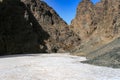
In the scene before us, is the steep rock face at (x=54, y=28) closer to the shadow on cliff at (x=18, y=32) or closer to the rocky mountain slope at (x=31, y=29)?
the rocky mountain slope at (x=31, y=29)

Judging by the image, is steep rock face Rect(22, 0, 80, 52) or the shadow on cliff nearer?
the shadow on cliff

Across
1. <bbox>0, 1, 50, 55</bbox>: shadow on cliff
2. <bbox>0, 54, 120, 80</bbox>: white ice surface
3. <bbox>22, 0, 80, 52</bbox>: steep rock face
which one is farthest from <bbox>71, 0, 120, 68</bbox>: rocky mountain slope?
<bbox>0, 1, 50, 55</bbox>: shadow on cliff

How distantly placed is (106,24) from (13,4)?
27.1 m

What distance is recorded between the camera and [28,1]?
2520 inches

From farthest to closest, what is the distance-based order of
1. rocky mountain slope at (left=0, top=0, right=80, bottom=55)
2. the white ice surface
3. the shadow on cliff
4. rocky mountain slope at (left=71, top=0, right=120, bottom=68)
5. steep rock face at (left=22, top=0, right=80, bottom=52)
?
steep rock face at (left=22, top=0, right=80, bottom=52), rocky mountain slope at (left=0, top=0, right=80, bottom=55), the shadow on cliff, rocky mountain slope at (left=71, top=0, right=120, bottom=68), the white ice surface

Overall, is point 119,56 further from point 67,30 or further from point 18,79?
point 67,30

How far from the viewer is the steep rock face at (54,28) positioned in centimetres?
6191

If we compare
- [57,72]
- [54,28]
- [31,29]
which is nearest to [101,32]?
[31,29]

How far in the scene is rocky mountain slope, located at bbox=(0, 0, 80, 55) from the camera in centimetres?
4884

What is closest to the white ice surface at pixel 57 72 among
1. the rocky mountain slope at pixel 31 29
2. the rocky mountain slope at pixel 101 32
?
the rocky mountain slope at pixel 101 32

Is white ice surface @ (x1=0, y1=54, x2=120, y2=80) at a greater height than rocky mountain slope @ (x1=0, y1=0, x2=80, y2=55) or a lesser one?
lesser

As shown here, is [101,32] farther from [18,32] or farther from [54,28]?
[54,28]

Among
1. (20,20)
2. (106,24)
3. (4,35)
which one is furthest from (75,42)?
(106,24)

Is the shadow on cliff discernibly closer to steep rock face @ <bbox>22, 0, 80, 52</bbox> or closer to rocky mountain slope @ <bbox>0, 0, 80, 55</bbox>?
rocky mountain slope @ <bbox>0, 0, 80, 55</bbox>
